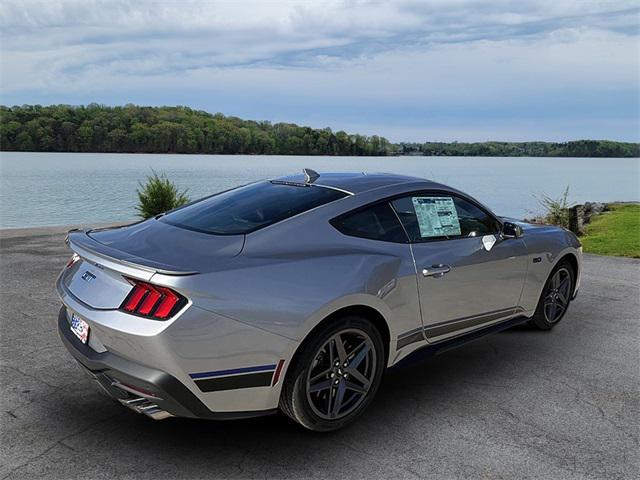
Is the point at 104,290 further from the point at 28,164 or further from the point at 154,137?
the point at 28,164

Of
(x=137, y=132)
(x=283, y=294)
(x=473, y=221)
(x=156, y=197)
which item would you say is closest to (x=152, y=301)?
(x=283, y=294)

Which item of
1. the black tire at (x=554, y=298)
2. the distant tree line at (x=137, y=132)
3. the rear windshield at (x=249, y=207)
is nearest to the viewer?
the rear windshield at (x=249, y=207)

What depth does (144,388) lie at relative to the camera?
9.29 feet

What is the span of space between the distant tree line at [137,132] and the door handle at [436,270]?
26.2 m

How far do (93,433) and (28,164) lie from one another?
3333 centimetres

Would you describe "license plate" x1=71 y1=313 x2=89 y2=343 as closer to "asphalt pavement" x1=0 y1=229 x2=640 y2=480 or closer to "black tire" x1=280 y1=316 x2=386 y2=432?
"asphalt pavement" x1=0 y1=229 x2=640 y2=480

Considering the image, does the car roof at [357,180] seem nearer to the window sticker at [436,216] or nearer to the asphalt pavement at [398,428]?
the window sticker at [436,216]

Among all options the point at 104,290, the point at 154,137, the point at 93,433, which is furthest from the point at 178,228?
the point at 154,137

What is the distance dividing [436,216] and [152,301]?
7.31 ft

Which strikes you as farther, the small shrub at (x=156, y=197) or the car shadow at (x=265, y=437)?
the small shrub at (x=156, y=197)

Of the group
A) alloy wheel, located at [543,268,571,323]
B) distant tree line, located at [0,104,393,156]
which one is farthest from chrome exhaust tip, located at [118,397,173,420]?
distant tree line, located at [0,104,393,156]

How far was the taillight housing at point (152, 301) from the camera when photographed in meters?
2.77

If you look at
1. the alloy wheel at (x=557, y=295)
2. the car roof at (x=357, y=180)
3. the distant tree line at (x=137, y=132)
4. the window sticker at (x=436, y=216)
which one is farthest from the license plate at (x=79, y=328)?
the distant tree line at (x=137, y=132)

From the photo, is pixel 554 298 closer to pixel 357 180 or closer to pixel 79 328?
pixel 357 180
